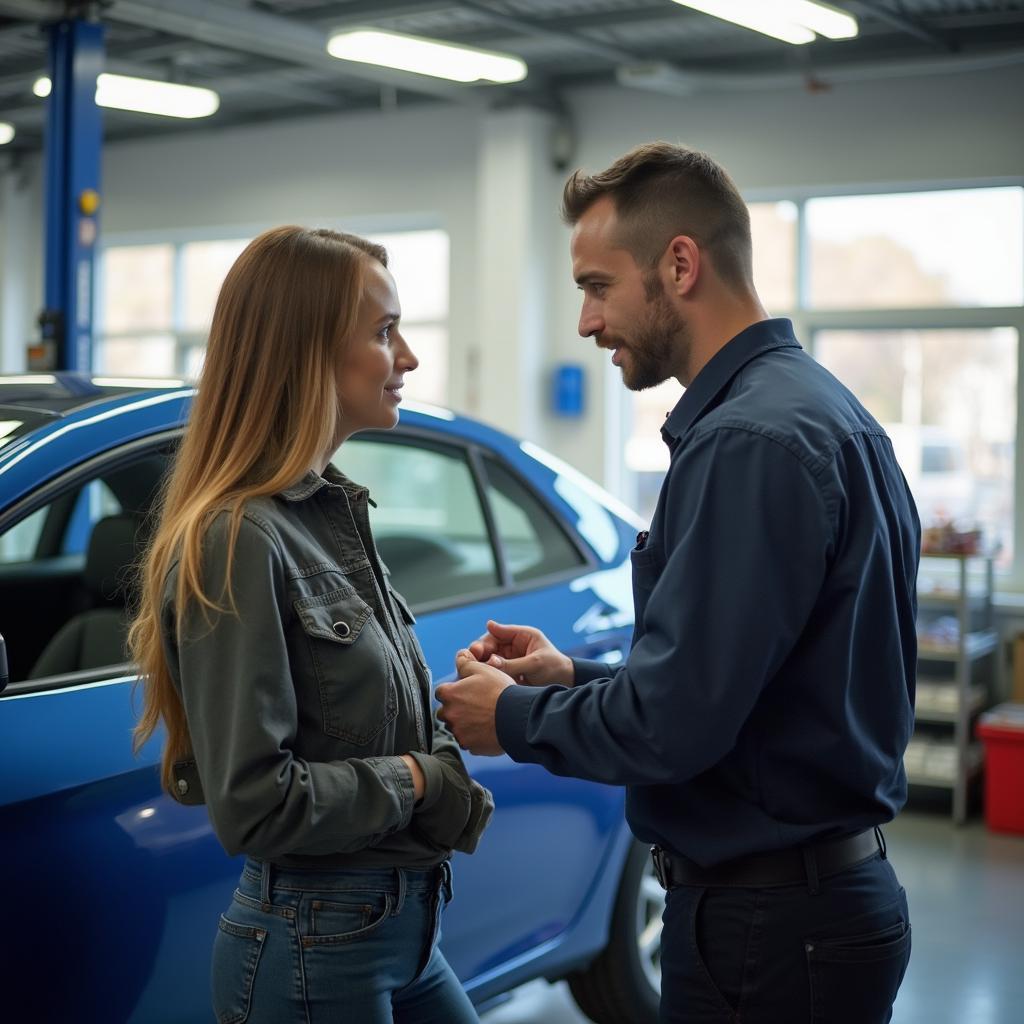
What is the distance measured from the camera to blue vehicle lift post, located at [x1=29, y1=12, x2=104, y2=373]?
627cm

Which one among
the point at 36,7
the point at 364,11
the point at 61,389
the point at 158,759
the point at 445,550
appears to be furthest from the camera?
the point at 364,11

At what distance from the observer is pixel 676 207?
174 centimetres

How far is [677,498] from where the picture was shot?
1596 millimetres

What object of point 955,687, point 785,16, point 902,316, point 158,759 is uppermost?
point 785,16

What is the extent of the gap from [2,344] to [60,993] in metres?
9.65

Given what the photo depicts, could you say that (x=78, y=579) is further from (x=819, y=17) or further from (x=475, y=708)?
(x=819, y=17)

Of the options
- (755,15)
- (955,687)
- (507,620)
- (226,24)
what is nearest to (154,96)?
(226,24)

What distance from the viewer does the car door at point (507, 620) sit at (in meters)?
2.63

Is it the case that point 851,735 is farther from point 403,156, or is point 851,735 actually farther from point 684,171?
point 403,156

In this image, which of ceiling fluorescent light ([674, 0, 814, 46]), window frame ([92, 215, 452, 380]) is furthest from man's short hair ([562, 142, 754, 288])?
window frame ([92, 215, 452, 380])

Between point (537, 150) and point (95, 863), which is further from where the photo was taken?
point (537, 150)

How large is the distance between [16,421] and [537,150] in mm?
6295

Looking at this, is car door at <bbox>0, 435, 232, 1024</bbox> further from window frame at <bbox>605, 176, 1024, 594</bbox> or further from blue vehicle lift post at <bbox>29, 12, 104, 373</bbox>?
window frame at <bbox>605, 176, 1024, 594</bbox>

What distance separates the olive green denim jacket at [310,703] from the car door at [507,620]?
0.89 m
